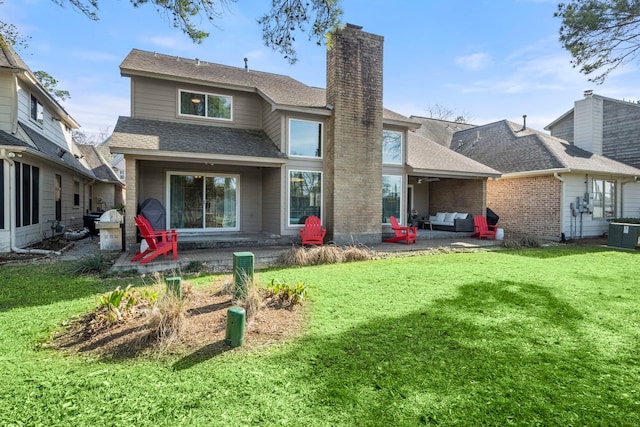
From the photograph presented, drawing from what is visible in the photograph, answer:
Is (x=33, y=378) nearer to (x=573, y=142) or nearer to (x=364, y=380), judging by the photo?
(x=364, y=380)

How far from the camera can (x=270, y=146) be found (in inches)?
429

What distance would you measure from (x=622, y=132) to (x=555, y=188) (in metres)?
7.55

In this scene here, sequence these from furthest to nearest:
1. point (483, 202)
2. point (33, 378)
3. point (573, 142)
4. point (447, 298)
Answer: point (573, 142) < point (483, 202) < point (447, 298) < point (33, 378)

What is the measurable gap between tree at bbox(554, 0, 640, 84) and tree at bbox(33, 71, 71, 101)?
2349cm

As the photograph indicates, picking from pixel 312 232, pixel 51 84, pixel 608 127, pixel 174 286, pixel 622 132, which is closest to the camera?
pixel 174 286

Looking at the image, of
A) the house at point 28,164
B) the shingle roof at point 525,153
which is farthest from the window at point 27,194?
the shingle roof at point 525,153

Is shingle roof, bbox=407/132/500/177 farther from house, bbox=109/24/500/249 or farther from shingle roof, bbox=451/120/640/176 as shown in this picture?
shingle roof, bbox=451/120/640/176

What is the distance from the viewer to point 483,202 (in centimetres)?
1416

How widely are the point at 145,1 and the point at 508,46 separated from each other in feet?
43.8

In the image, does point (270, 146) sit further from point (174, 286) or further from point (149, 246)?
point (174, 286)

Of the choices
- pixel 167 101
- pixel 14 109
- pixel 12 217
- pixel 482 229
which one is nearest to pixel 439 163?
pixel 482 229

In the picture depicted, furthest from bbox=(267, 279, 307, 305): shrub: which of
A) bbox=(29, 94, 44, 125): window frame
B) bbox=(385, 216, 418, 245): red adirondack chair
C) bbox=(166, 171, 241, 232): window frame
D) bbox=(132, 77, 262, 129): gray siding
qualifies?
bbox=(29, 94, 44, 125): window frame

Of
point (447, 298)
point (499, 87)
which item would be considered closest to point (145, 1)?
point (447, 298)

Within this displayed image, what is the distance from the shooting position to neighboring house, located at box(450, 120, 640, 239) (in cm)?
1323
